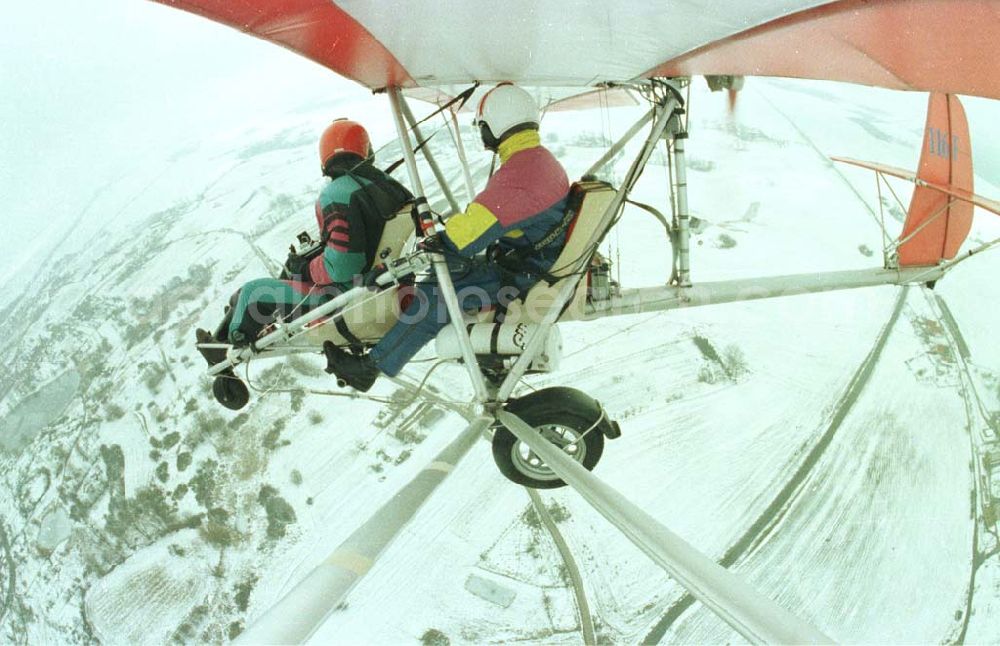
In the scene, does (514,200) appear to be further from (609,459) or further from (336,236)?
(609,459)

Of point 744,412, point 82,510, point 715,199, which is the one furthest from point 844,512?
point 82,510

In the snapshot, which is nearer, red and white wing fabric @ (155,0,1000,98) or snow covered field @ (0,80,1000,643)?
red and white wing fabric @ (155,0,1000,98)

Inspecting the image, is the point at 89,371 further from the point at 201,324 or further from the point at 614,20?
the point at 614,20

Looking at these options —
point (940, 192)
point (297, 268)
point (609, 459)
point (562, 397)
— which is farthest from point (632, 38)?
point (609, 459)

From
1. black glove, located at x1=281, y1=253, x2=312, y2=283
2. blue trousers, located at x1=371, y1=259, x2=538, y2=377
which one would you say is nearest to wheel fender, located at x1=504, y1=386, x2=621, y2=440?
blue trousers, located at x1=371, y1=259, x2=538, y2=377

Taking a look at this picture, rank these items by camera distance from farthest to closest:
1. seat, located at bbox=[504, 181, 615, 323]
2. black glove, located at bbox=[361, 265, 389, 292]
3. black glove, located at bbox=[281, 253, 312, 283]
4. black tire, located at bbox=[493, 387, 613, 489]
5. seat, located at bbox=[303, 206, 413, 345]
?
black glove, located at bbox=[281, 253, 312, 283] → seat, located at bbox=[303, 206, 413, 345] → black tire, located at bbox=[493, 387, 613, 489] → black glove, located at bbox=[361, 265, 389, 292] → seat, located at bbox=[504, 181, 615, 323]

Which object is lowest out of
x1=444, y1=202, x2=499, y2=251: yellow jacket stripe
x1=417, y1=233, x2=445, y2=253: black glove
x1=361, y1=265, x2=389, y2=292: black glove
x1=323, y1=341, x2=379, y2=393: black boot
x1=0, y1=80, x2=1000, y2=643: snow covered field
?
x1=0, y1=80, x2=1000, y2=643: snow covered field

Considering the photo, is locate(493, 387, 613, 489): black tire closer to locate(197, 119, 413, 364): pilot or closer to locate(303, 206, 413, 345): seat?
locate(303, 206, 413, 345): seat

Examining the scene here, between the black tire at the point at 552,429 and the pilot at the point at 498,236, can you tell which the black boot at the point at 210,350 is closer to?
the pilot at the point at 498,236
